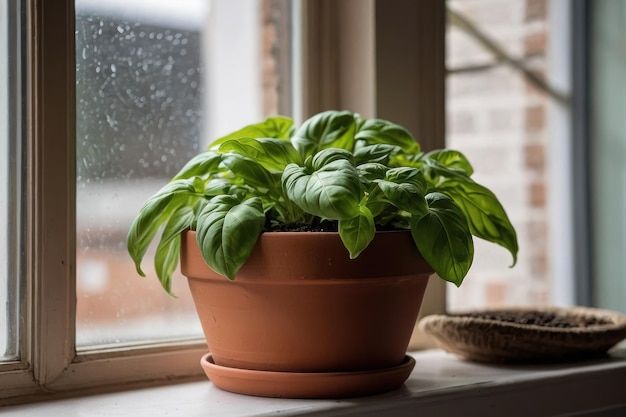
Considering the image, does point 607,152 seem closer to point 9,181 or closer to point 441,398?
point 441,398

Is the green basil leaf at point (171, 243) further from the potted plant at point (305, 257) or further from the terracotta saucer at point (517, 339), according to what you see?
the terracotta saucer at point (517, 339)

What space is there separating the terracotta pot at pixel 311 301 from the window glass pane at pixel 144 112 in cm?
22

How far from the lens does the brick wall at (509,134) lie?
184 centimetres

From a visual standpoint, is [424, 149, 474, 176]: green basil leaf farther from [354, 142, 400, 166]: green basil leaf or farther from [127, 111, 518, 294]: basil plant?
[354, 142, 400, 166]: green basil leaf

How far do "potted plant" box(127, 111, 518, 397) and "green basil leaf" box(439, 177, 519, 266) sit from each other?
71mm

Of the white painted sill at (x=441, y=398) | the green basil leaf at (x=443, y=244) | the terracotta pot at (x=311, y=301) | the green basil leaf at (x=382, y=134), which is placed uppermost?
the green basil leaf at (x=382, y=134)

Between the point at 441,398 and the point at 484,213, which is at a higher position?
the point at 484,213

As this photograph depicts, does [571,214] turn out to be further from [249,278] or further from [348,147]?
[249,278]

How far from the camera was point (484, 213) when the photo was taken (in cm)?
108

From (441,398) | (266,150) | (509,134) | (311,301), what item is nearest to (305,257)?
(311,301)

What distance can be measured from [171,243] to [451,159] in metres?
0.43

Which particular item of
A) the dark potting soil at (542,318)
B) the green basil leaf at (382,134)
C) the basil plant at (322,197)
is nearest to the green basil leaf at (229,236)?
the basil plant at (322,197)

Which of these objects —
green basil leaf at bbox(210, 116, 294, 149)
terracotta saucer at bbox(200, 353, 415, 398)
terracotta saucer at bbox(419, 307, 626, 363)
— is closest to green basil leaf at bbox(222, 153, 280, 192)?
green basil leaf at bbox(210, 116, 294, 149)

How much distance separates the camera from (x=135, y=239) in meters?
0.97
